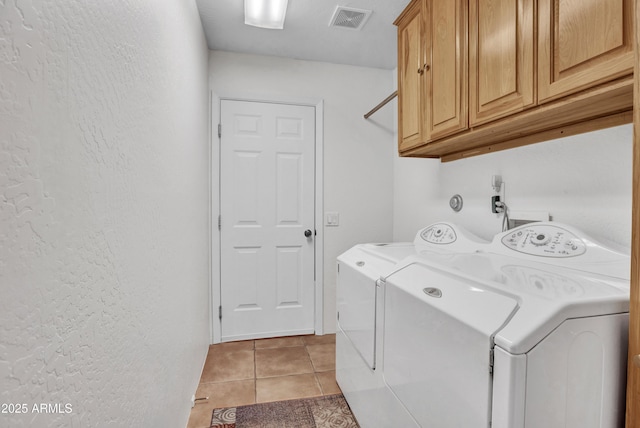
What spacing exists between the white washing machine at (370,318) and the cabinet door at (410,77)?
0.58m

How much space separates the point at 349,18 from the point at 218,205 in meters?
1.69

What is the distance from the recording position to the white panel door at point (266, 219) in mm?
2588

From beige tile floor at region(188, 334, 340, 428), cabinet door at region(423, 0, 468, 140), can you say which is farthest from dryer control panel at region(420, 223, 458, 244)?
beige tile floor at region(188, 334, 340, 428)

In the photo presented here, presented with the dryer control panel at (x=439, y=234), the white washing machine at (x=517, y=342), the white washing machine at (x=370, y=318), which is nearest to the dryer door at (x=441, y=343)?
the white washing machine at (x=517, y=342)

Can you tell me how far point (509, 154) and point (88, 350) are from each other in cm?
182

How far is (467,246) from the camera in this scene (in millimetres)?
1612

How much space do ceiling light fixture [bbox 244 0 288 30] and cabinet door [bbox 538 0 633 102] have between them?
142 cm

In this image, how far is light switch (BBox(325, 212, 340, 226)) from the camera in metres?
2.74

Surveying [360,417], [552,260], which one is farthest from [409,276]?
[360,417]

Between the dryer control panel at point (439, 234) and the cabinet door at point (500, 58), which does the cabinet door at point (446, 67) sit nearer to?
the cabinet door at point (500, 58)

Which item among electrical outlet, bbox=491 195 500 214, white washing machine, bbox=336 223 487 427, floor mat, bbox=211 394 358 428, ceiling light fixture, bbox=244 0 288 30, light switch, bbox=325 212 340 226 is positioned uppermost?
ceiling light fixture, bbox=244 0 288 30

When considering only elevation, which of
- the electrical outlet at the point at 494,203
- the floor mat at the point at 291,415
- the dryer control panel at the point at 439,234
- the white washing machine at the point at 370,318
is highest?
the electrical outlet at the point at 494,203

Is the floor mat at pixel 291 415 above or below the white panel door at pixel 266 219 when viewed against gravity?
below

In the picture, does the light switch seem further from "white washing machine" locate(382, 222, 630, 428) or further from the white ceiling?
"white washing machine" locate(382, 222, 630, 428)
